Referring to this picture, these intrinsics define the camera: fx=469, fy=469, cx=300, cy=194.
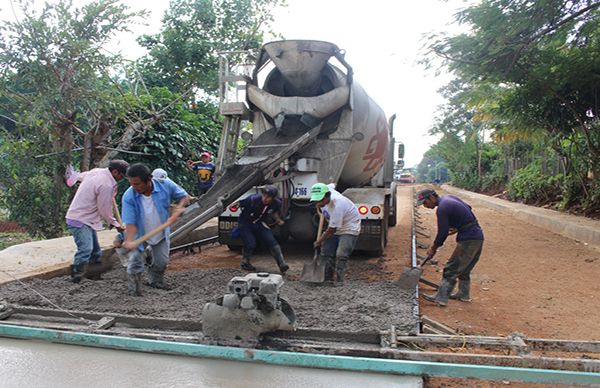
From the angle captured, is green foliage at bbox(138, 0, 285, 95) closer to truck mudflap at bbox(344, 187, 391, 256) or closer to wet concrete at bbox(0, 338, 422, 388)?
truck mudflap at bbox(344, 187, 391, 256)

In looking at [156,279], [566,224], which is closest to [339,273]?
[156,279]

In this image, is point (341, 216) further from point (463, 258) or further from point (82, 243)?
point (82, 243)

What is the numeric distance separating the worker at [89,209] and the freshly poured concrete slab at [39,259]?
1.64 feet

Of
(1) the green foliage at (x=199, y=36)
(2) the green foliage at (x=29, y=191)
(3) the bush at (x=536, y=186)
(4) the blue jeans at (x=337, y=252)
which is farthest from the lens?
(3) the bush at (x=536, y=186)

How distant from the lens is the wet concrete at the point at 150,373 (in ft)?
9.36

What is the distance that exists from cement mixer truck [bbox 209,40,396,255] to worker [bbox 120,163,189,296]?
1923mm

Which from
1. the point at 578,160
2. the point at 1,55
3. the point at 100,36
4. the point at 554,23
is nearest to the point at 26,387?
the point at 1,55

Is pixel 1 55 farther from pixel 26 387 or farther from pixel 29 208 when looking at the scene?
pixel 26 387

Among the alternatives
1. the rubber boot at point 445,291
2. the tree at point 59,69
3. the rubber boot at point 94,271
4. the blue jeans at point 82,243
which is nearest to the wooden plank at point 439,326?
the rubber boot at point 445,291

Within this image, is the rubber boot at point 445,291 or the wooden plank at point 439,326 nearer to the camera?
the wooden plank at point 439,326

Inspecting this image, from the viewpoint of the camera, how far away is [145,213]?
4672 mm

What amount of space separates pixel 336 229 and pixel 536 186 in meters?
14.1

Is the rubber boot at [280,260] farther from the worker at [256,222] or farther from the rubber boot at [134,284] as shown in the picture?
the rubber boot at [134,284]

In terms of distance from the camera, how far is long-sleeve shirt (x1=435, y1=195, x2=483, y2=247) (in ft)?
16.8
